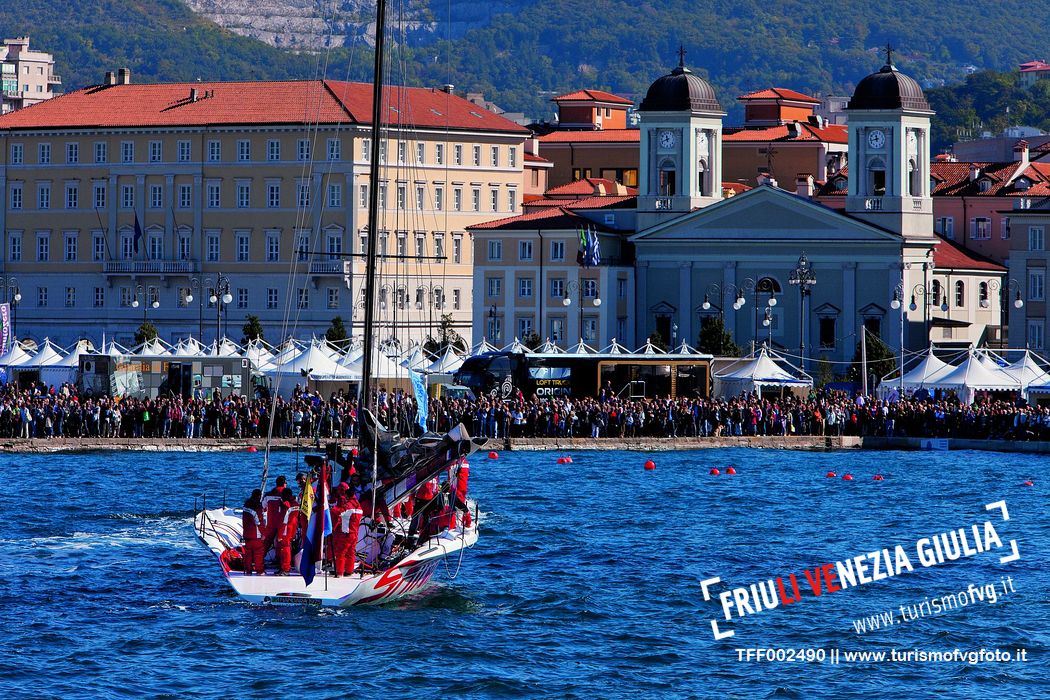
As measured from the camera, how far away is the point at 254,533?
33.1m

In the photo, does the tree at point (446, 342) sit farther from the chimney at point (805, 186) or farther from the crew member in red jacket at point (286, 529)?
the crew member in red jacket at point (286, 529)

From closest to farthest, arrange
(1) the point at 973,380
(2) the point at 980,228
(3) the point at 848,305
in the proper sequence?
1. (1) the point at 973,380
2. (3) the point at 848,305
3. (2) the point at 980,228

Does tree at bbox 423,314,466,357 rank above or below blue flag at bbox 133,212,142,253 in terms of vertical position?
below

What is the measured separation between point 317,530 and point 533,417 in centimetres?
3777

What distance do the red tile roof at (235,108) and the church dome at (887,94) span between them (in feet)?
70.3

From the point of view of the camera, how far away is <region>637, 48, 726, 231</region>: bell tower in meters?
108

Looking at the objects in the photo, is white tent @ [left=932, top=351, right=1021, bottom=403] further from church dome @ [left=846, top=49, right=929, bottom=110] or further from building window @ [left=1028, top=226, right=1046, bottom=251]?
church dome @ [left=846, top=49, right=929, bottom=110]

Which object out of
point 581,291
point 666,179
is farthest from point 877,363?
point 666,179

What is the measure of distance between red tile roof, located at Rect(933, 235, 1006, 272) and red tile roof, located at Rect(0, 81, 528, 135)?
23602mm

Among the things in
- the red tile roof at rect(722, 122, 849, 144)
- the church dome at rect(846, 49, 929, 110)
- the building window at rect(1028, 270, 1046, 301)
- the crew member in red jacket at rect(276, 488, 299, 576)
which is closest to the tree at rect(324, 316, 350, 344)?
the church dome at rect(846, 49, 929, 110)

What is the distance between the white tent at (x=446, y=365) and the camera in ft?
260

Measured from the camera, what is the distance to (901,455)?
69.1 m

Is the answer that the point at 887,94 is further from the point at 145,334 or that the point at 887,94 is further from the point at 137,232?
the point at 137,232

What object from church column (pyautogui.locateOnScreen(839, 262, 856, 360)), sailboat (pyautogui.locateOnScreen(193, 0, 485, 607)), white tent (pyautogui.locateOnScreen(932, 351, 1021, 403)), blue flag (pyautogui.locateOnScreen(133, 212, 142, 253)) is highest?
blue flag (pyautogui.locateOnScreen(133, 212, 142, 253))
